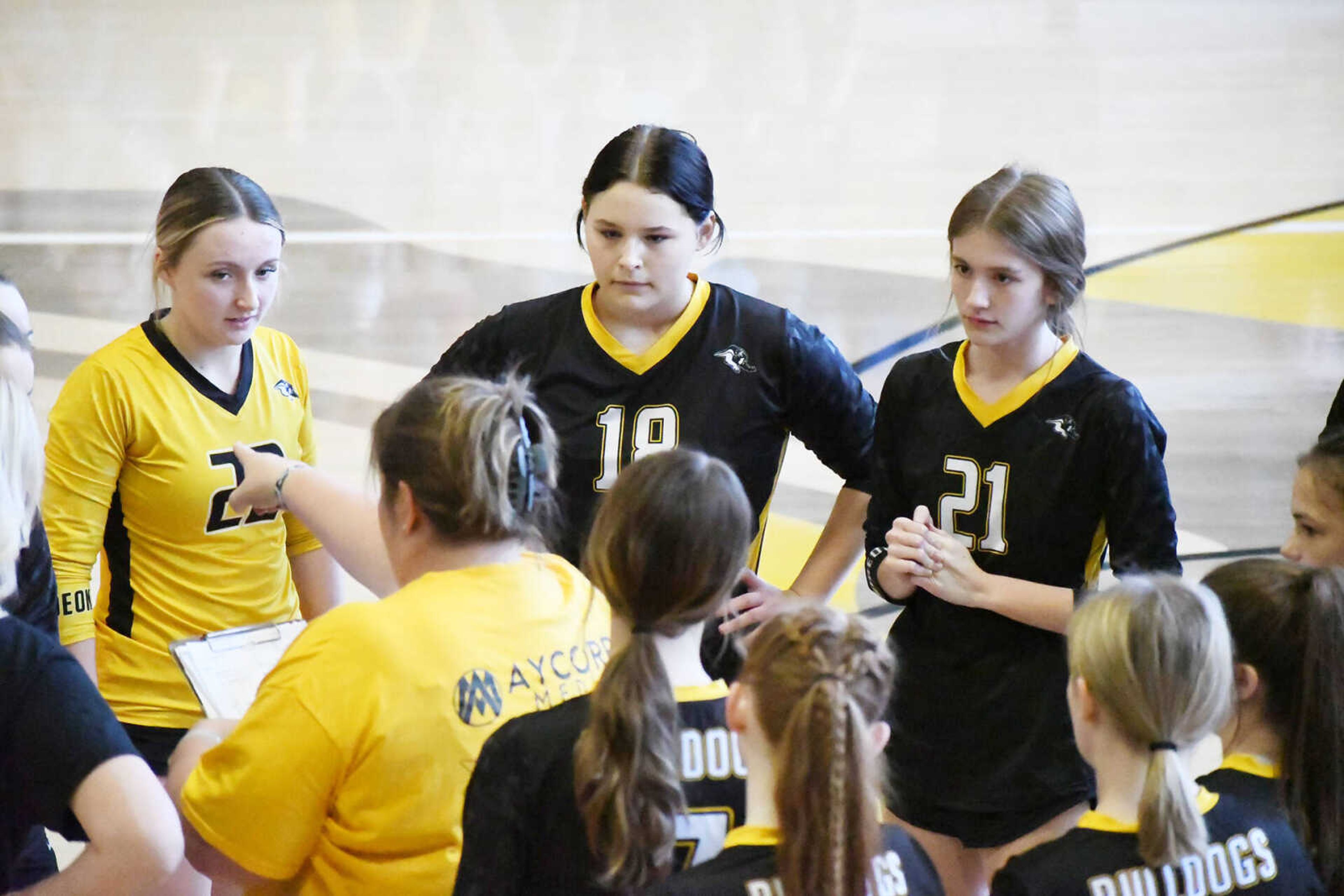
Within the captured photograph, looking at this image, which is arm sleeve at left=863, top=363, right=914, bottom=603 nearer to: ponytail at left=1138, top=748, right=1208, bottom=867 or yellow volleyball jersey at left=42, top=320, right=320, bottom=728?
ponytail at left=1138, top=748, right=1208, bottom=867

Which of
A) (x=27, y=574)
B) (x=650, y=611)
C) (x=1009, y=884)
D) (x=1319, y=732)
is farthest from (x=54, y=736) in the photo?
(x=1319, y=732)

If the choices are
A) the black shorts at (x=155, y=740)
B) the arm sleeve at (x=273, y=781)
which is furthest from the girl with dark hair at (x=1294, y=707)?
the black shorts at (x=155, y=740)

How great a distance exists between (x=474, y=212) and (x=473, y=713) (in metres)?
2.67

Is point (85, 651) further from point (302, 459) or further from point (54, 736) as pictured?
point (54, 736)

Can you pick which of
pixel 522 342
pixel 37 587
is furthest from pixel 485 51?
pixel 37 587

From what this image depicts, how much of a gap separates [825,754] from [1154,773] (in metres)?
0.41

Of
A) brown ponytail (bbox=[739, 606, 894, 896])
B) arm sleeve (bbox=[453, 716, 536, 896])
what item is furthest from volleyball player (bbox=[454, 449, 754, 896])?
brown ponytail (bbox=[739, 606, 894, 896])

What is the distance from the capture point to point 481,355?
2.39 m

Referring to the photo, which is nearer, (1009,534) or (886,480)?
(1009,534)

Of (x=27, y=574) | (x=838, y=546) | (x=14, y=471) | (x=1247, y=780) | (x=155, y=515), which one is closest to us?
(x=14, y=471)

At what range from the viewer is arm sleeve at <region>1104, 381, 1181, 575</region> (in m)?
1.97

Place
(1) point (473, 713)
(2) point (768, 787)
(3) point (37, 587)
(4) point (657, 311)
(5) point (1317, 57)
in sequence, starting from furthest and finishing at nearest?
(5) point (1317, 57) < (4) point (657, 311) < (3) point (37, 587) < (1) point (473, 713) < (2) point (768, 787)

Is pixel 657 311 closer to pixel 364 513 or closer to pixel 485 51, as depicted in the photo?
pixel 364 513

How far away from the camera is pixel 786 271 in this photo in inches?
150
